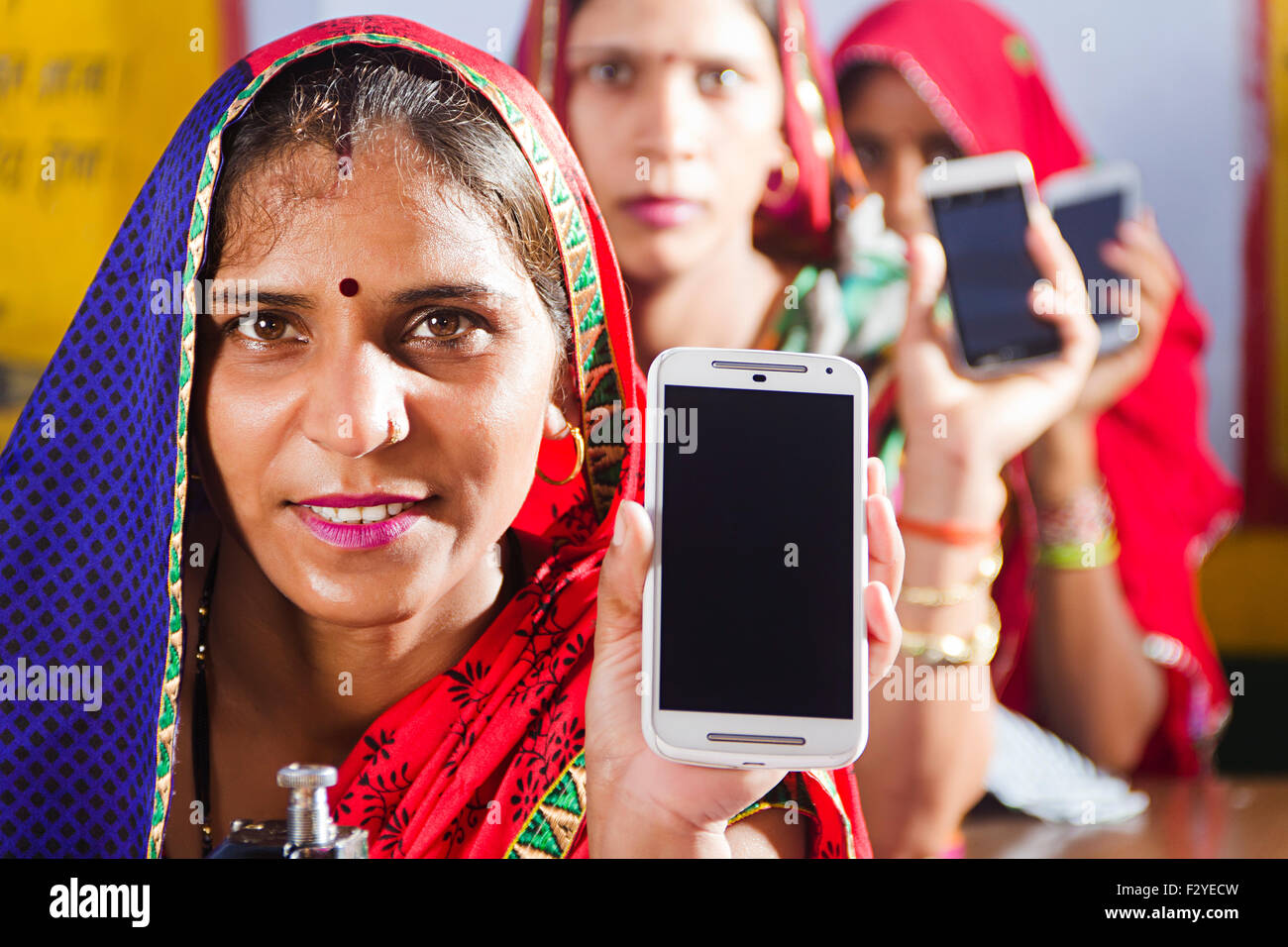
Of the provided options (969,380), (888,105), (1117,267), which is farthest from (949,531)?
(888,105)

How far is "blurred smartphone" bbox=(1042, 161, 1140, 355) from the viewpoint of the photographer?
4.37ft

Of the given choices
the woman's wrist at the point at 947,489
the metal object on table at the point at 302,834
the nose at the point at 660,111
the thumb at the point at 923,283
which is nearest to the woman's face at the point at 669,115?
the nose at the point at 660,111

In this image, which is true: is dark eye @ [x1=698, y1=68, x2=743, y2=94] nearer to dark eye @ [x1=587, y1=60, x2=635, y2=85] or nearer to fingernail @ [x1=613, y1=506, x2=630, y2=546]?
dark eye @ [x1=587, y1=60, x2=635, y2=85]

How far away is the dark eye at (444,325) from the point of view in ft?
2.71

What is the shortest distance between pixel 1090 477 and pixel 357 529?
950 millimetres

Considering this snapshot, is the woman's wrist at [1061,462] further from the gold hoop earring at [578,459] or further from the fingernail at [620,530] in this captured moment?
the fingernail at [620,530]

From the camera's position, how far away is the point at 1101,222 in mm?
1345

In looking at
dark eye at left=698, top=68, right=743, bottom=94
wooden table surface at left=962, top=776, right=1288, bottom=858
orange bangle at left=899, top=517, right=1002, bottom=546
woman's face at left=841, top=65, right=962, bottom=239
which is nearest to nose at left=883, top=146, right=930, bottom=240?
woman's face at left=841, top=65, right=962, bottom=239

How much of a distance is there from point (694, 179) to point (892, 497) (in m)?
0.43

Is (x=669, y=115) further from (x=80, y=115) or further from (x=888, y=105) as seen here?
(x=80, y=115)

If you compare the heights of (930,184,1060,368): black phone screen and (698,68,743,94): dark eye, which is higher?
(698,68,743,94): dark eye

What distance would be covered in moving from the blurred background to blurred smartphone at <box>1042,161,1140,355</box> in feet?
0.10

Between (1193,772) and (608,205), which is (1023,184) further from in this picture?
(1193,772)
